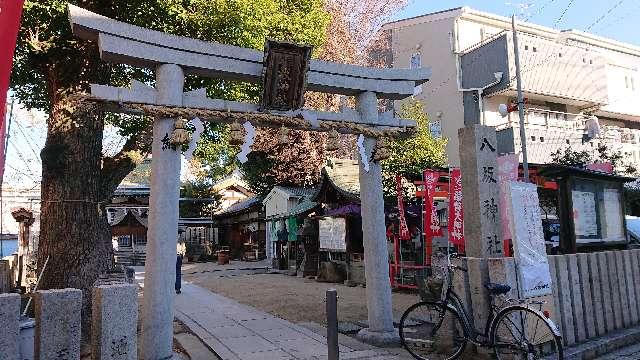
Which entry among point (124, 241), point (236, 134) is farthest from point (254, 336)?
point (124, 241)

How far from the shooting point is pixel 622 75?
27891mm

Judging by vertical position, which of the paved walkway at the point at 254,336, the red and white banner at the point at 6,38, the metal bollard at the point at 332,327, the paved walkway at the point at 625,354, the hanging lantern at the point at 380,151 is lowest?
the paved walkway at the point at 625,354

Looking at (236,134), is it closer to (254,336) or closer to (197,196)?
(254,336)

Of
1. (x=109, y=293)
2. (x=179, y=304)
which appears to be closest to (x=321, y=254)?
(x=179, y=304)

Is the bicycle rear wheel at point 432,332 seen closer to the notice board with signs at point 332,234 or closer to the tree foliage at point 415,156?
the notice board with signs at point 332,234

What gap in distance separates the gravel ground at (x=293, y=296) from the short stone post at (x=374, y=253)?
2.14 m

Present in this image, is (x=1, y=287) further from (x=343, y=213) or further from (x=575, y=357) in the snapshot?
(x=575, y=357)

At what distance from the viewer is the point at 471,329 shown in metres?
6.16

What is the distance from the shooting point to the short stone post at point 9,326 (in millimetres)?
4188

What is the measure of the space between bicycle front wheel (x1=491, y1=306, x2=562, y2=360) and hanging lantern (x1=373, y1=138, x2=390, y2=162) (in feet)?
10.3

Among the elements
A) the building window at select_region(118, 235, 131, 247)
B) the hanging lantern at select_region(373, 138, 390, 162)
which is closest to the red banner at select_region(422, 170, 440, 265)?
the hanging lantern at select_region(373, 138, 390, 162)

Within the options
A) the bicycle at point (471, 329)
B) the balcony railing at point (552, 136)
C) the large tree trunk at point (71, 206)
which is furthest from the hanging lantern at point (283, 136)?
the balcony railing at point (552, 136)

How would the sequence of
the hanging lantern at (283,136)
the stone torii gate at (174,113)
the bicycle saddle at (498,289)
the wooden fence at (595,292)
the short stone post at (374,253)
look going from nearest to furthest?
the bicycle saddle at (498,289) → the stone torii gate at (174,113) → the wooden fence at (595,292) → the hanging lantern at (283,136) → the short stone post at (374,253)

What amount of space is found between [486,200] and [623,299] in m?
3.55
